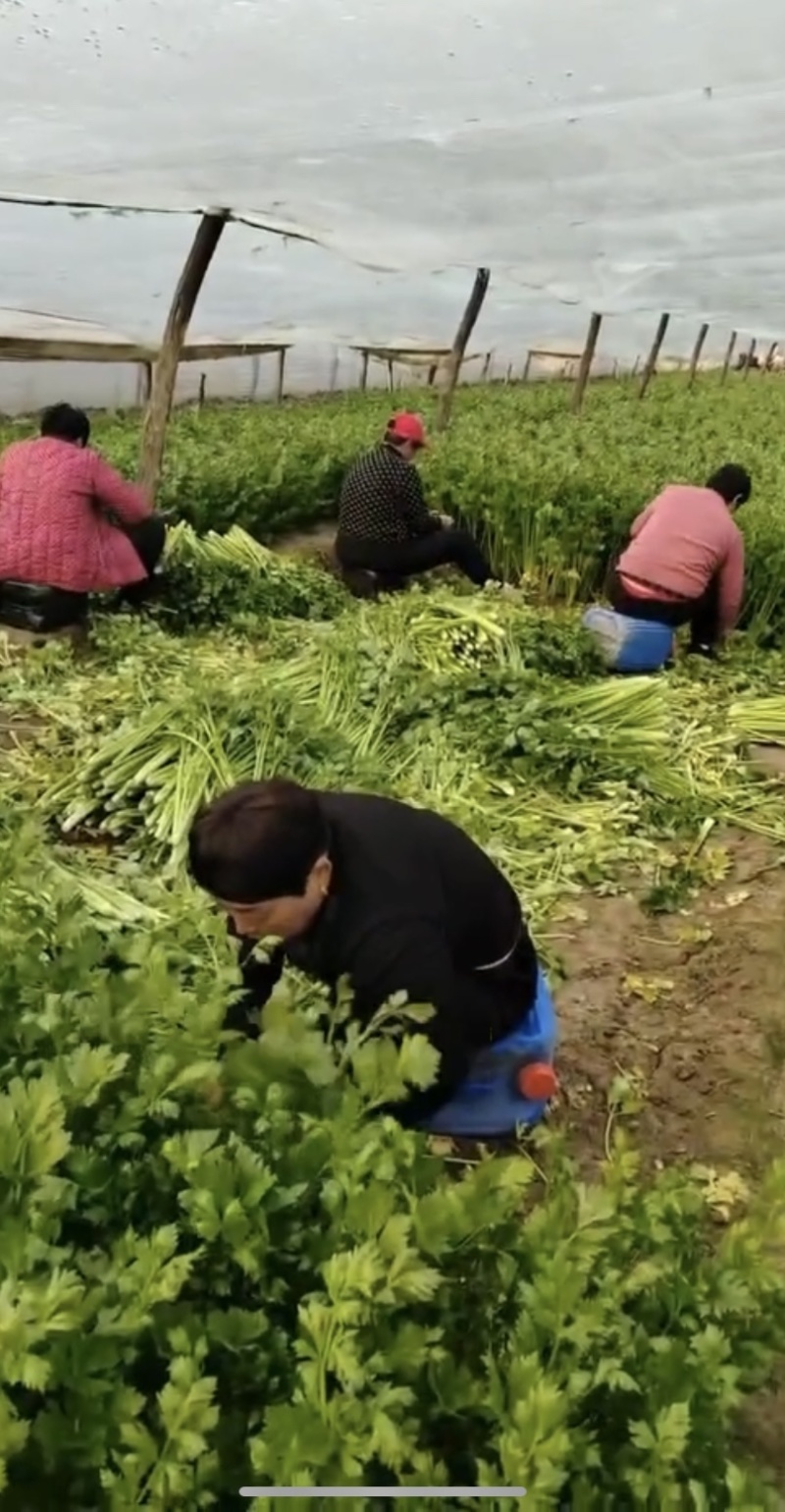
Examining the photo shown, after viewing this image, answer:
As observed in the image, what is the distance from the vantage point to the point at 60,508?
5895 mm

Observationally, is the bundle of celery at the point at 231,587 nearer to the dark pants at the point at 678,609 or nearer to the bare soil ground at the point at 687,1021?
the dark pants at the point at 678,609

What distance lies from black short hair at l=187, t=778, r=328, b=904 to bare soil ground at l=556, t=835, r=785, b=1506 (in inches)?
57.9

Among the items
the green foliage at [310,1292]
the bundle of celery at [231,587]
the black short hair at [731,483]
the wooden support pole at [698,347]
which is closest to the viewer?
the green foliage at [310,1292]

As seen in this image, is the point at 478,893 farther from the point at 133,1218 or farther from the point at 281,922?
the point at 133,1218

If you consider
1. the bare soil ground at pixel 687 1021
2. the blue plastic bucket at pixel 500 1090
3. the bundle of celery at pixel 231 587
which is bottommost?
the bare soil ground at pixel 687 1021

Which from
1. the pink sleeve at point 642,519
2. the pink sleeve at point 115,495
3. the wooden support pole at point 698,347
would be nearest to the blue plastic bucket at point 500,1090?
the pink sleeve at point 115,495

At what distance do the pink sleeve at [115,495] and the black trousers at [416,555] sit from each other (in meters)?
1.86

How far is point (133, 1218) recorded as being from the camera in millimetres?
1503

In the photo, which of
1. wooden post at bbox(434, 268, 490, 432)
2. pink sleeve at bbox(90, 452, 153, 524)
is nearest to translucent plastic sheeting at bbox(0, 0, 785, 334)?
pink sleeve at bbox(90, 452, 153, 524)

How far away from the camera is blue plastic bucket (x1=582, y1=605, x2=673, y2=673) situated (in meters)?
6.52

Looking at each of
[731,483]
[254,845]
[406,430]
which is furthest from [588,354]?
[254,845]

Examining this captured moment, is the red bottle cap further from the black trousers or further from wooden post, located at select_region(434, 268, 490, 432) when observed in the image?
wooden post, located at select_region(434, 268, 490, 432)

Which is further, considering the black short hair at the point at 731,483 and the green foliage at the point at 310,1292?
the black short hair at the point at 731,483

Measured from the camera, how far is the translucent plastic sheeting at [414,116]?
3346 mm
